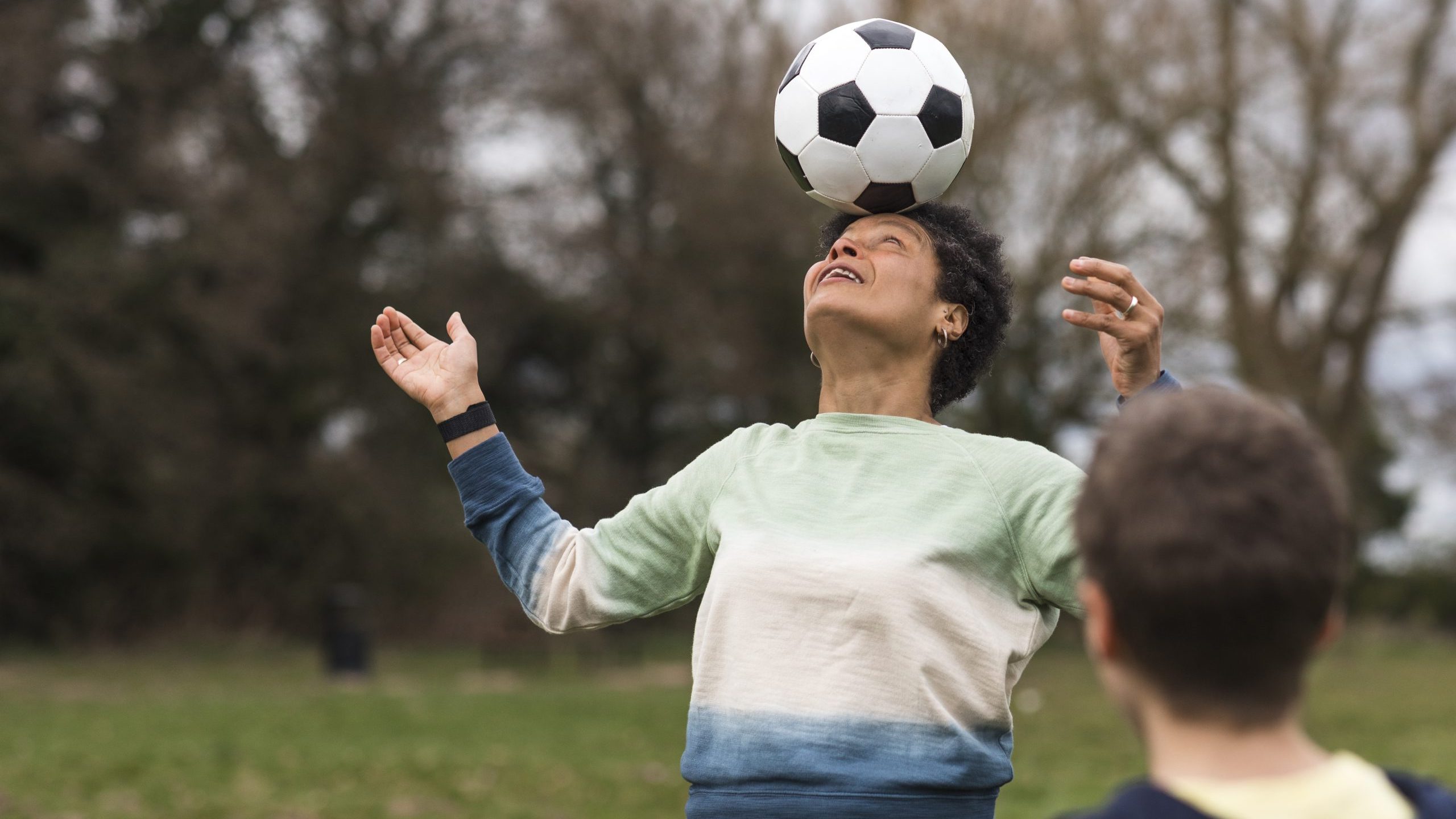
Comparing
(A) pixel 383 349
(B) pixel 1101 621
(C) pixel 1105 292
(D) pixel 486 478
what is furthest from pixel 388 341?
(B) pixel 1101 621

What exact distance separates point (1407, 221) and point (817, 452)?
19408 millimetres

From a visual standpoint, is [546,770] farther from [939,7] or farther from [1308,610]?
[939,7]

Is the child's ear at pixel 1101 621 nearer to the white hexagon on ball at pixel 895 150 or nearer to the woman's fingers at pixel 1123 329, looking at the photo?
the woman's fingers at pixel 1123 329

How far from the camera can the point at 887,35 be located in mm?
3264

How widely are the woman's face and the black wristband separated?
0.61 metres

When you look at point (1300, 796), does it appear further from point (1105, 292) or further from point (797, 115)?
point (797, 115)

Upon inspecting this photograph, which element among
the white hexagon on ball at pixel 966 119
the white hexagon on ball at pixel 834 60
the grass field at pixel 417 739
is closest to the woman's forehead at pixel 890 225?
the white hexagon on ball at pixel 966 119

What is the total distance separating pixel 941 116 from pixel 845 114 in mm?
194

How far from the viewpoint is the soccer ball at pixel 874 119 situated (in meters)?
2.96

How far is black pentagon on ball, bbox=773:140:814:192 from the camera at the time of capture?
3135 mm

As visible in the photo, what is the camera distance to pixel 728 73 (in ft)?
76.6

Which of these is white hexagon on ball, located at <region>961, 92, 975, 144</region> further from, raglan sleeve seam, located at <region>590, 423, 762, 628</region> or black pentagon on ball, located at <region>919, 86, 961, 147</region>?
raglan sleeve seam, located at <region>590, 423, 762, 628</region>

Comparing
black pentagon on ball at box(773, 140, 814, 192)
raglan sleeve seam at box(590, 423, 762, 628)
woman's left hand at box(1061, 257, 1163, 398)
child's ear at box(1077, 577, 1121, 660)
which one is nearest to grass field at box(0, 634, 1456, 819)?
black pentagon on ball at box(773, 140, 814, 192)

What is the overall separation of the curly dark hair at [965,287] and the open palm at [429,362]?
73 centimetres
